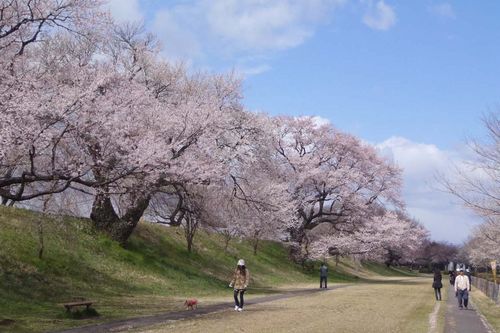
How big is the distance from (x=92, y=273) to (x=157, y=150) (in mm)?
7871

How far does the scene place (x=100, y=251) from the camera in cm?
2664

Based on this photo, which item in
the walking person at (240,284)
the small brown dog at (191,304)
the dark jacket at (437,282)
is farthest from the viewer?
the dark jacket at (437,282)

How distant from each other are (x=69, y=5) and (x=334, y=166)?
3633cm

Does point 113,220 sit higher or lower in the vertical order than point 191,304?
higher

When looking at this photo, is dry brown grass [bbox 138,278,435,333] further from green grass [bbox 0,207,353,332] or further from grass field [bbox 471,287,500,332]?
green grass [bbox 0,207,353,332]

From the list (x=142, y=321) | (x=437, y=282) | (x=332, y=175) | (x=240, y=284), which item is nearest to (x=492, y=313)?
(x=437, y=282)

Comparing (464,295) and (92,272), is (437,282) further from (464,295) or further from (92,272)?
(92,272)

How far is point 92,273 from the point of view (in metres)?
23.9

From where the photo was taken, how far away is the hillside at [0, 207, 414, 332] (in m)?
17.0

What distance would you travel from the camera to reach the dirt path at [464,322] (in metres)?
16.0

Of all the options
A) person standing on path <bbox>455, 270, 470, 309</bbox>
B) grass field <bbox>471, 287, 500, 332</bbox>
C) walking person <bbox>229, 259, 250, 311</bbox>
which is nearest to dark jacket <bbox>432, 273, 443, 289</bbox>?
grass field <bbox>471, 287, 500, 332</bbox>

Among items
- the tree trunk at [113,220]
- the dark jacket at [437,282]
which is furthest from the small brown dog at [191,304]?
the dark jacket at [437,282]

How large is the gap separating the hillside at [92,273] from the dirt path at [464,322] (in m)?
8.52

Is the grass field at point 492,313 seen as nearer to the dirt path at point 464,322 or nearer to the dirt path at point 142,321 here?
the dirt path at point 464,322
